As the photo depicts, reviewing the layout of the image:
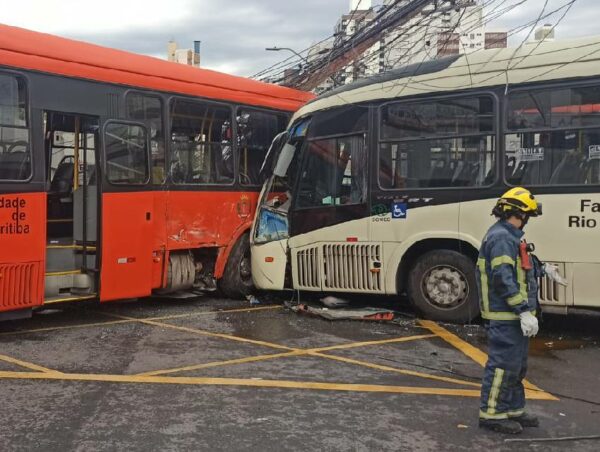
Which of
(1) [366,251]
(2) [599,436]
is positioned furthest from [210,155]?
(2) [599,436]

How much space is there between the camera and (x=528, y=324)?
158 inches

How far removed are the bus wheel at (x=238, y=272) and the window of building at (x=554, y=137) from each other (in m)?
4.14

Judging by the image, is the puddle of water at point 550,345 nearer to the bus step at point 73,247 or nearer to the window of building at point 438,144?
the window of building at point 438,144

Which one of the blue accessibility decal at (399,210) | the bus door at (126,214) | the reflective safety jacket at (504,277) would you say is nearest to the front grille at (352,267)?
the blue accessibility decal at (399,210)

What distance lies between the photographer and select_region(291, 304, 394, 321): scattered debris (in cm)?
805

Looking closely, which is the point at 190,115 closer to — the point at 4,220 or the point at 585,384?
the point at 4,220

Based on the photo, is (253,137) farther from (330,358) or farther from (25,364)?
(25,364)

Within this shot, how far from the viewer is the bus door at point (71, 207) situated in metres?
7.67

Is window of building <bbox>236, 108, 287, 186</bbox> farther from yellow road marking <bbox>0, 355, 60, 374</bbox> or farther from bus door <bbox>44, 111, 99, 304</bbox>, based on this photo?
yellow road marking <bbox>0, 355, 60, 374</bbox>

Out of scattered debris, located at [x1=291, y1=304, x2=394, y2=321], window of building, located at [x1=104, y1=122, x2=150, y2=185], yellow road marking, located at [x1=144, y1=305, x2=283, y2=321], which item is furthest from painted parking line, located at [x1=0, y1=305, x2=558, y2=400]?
window of building, located at [x1=104, y1=122, x2=150, y2=185]

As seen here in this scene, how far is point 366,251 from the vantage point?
8211mm

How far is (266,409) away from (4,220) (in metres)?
3.78

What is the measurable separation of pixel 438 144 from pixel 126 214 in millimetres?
3999

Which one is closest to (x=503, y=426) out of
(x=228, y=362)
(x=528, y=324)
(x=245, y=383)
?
(x=528, y=324)
